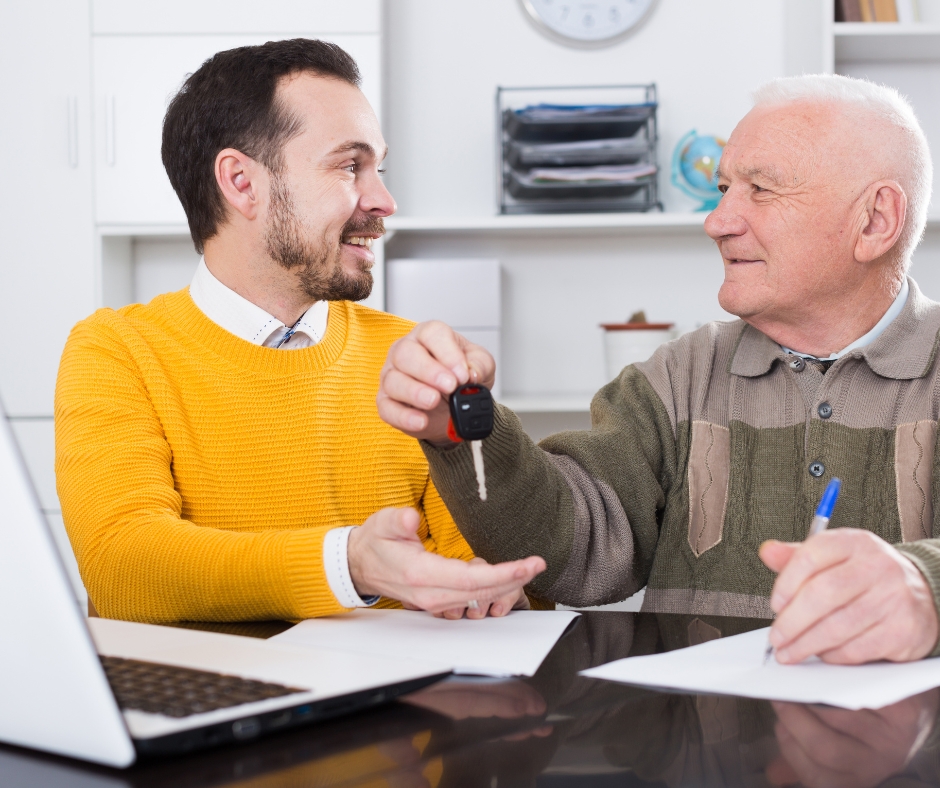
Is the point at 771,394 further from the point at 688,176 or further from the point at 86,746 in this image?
the point at 688,176

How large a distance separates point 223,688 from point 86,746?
0.10 metres

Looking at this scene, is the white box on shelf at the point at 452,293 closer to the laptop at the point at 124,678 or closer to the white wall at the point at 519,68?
the white wall at the point at 519,68

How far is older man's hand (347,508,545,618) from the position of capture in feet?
2.71

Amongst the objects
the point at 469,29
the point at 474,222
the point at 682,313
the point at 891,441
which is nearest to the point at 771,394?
the point at 891,441

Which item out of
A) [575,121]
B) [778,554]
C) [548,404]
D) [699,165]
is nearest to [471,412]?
[778,554]

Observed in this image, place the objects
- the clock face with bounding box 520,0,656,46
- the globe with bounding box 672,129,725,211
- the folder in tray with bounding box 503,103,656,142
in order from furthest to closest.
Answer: the clock face with bounding box 520,0,656,46 < the globe with bounding box 672,129,725,211 < the folder in tray with bounding box 503,103,656,142

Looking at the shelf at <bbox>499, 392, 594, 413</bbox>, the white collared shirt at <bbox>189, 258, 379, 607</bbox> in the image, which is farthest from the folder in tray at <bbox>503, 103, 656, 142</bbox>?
the white collared shirt at <bbox>189, 258, 379, 607</bbox>

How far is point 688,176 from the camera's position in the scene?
2666 mm

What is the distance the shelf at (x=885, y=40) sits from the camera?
2537 millimetres

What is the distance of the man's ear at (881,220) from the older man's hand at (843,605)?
2.27 feet

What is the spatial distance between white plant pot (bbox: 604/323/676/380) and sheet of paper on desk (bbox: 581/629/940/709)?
A: 1831 mm

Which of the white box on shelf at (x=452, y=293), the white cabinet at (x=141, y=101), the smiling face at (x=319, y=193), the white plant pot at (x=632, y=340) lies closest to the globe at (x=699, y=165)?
the white plant pot at (x=632, y=340)

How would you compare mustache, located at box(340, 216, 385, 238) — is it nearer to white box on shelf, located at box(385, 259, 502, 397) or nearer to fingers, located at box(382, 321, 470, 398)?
fingers, located at box(382, 321, 470, 398)

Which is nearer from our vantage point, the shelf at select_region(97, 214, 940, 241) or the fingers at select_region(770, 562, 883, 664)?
the fingers at select_region(770, 562, 883, 664)
